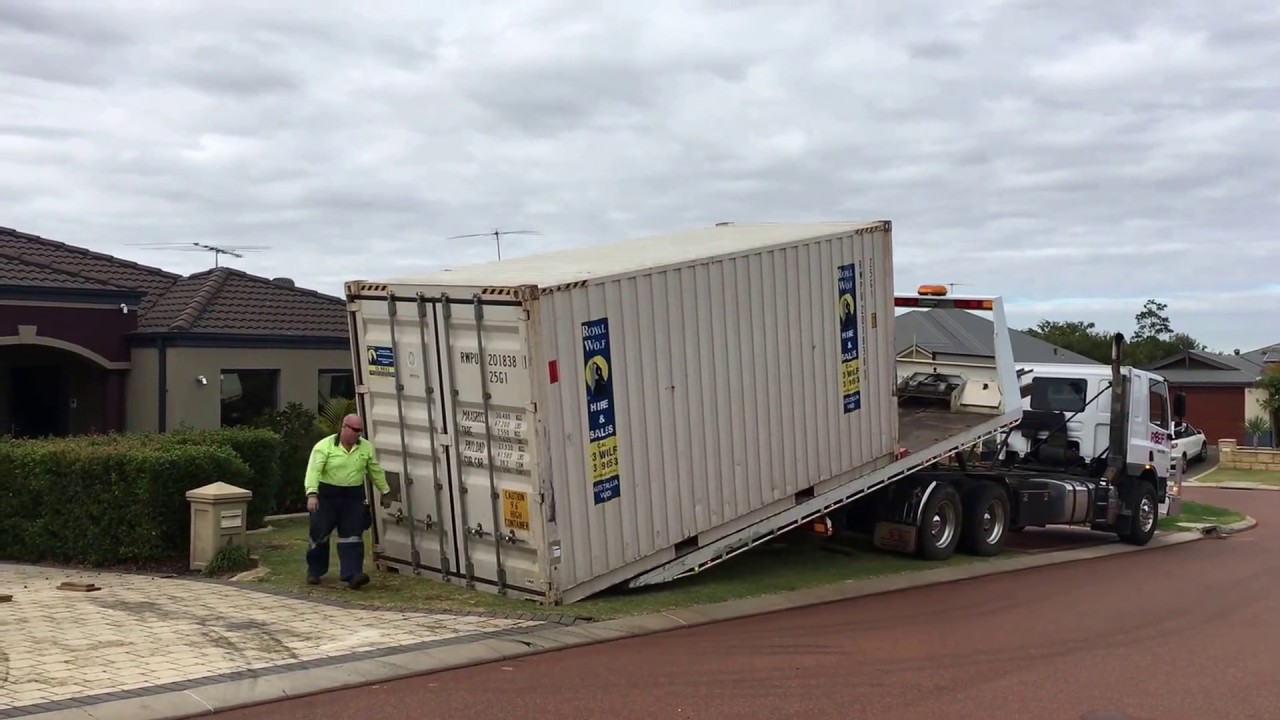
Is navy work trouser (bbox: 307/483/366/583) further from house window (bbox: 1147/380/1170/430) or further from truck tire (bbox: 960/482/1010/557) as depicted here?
house window (bbox: 1147/380/1170/430)

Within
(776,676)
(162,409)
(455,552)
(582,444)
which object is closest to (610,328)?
(582,444)

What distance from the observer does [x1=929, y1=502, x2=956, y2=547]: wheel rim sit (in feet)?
48.1

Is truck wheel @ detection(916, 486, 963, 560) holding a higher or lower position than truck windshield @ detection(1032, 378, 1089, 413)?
lower

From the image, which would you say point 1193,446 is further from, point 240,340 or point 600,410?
point 600,410

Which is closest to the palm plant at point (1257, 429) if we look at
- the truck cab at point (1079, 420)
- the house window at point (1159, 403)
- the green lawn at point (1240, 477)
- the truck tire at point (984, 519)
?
the green lawn at point (1240, 477)

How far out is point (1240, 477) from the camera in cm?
3728

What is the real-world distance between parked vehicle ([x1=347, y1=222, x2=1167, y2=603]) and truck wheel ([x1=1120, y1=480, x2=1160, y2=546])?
217 inches

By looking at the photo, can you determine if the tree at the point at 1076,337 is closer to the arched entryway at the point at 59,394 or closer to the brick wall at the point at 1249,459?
the brick wall at the point at 1249,459

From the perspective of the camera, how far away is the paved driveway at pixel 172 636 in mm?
7723

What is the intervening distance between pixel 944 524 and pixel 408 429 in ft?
22.9

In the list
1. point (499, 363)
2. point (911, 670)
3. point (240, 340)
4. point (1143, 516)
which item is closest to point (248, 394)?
point (240, 340)

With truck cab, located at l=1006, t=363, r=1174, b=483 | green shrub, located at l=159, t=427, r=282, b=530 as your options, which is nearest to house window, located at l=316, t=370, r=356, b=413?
green shrub, located at l=159, t=427, r=282, b=530

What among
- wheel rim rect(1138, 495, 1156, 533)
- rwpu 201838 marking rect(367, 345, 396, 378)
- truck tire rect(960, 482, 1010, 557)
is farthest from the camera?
wheel rim rect(1138, 495, 1156, 533)

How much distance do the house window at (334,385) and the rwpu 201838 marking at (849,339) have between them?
1103 centimetres
